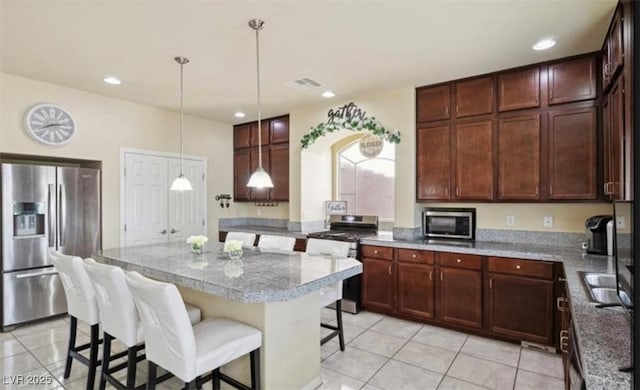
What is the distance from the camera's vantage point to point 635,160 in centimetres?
64

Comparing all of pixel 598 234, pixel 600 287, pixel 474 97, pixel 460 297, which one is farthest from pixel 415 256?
pixel 474 97

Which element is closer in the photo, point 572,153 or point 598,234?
point 598,234

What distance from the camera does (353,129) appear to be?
4.36 metres

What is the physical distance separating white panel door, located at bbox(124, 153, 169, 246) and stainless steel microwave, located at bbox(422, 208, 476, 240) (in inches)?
146

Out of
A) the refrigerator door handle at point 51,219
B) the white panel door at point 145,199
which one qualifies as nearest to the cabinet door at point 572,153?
the white panel door at point 145,199

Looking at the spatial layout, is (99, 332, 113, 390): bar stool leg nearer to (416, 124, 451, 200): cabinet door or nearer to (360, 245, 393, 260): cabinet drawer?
(360, 245, 393, 260): cabinet drawer

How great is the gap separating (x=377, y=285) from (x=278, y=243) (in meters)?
1.30

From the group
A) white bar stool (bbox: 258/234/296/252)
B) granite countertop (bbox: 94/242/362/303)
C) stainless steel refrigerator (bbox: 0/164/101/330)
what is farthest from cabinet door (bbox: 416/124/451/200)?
stainless steel refrigerator (bbox: 0/164/101/330)

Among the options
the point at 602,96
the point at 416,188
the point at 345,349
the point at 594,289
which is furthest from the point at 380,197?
the point at 594,289

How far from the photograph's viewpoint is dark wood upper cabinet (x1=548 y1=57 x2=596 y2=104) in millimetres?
3025

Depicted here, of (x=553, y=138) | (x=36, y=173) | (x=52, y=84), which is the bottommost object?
(x=36, y=173)

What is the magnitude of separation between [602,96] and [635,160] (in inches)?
121

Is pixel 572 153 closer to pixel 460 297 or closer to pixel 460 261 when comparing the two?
pixel 460 261

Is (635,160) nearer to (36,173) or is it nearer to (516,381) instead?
(516,381)
